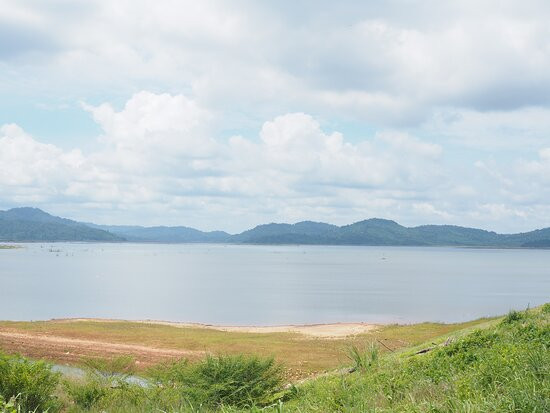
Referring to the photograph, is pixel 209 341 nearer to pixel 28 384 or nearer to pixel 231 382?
pixel 231 382

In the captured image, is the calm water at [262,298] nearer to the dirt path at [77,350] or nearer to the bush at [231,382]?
the dirt path at [77,350]

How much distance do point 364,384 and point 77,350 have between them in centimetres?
2715

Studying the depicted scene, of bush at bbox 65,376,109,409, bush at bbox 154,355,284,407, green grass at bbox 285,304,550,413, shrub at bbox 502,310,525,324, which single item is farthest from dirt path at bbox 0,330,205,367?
shrub at bbox 502,310,525,324

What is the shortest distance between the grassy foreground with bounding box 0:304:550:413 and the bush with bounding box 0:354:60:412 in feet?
0.08

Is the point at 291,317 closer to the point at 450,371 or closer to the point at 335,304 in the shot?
the point at 335,304

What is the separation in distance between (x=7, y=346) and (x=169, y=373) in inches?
897

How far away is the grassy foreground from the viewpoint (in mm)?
9266

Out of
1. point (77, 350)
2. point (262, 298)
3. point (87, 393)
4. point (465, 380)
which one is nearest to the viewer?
point (465, 380)

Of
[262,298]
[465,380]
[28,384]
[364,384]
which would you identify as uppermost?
Result: [465,380]

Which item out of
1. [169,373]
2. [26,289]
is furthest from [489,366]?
[26,289]

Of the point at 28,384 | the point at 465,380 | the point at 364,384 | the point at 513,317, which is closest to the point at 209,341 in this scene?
the point at 513,317

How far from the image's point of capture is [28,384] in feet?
45.7

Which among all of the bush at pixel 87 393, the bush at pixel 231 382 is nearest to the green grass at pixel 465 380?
the bush at pixel 231 382

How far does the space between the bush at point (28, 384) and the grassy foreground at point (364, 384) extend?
0.08ft
